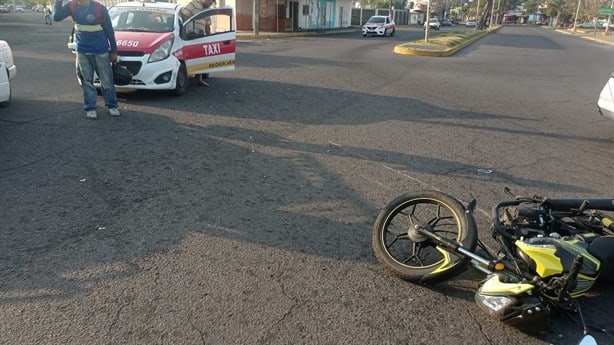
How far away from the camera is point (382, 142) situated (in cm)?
668

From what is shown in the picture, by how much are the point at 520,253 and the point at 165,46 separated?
25.1 ft

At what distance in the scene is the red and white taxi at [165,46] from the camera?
8289 mm

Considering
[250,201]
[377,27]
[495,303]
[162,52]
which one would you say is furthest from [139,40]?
[377,27]

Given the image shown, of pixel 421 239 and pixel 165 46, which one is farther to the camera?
pixel 165 46

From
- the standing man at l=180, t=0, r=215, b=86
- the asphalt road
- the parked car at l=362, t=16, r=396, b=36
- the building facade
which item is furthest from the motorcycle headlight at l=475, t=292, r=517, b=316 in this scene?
the parked car at l=362, t=16, r=396, b=36

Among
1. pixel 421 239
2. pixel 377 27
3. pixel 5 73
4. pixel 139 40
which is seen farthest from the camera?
pixel 377 27

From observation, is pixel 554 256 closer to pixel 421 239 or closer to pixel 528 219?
pixel 528 219

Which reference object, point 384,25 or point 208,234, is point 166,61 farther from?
point 384,25

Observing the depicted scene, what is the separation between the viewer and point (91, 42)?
6664mm

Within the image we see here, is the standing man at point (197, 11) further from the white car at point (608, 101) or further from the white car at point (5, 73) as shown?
the white car at point (608, 101)

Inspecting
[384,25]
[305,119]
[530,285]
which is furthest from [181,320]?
[384,25]

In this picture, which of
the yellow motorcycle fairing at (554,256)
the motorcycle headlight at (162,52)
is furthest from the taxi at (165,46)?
the yellow motorcycle fairing at (554,256)

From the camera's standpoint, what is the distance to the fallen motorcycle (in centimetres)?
276

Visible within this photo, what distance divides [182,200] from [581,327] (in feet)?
11.4
